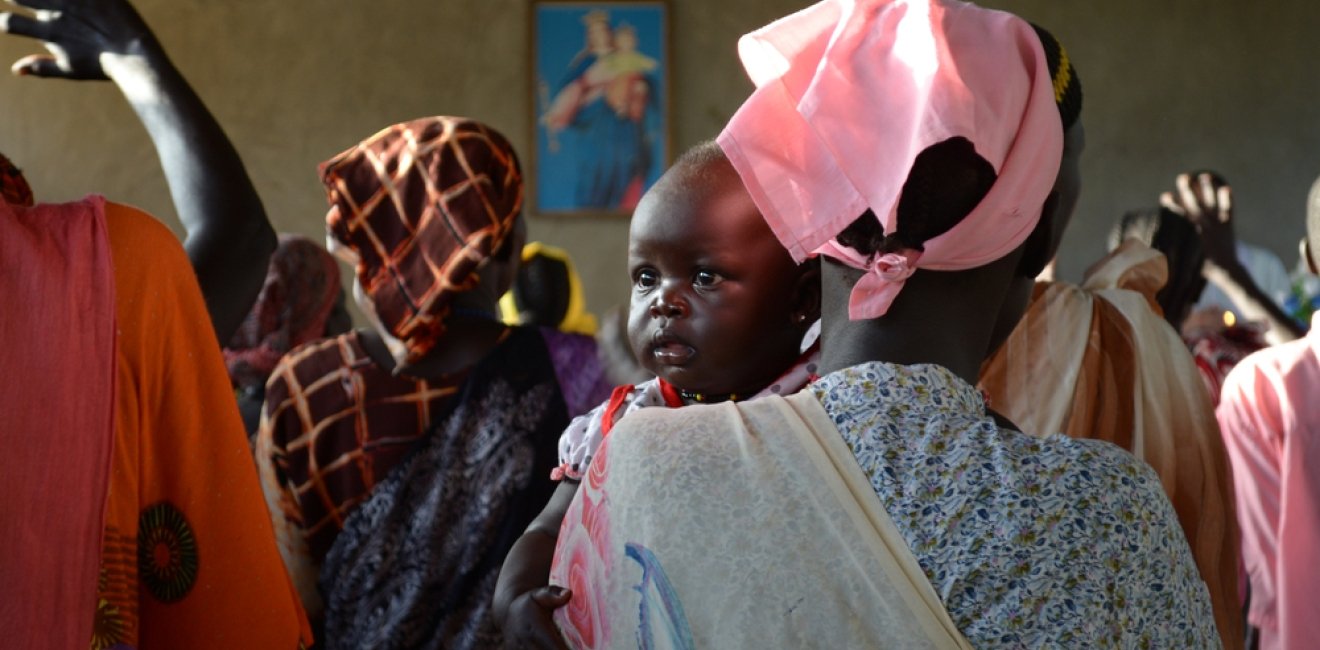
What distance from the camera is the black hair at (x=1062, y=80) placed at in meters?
1.53

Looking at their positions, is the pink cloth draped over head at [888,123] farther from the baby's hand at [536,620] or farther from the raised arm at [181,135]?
the raised arm at [181,135]

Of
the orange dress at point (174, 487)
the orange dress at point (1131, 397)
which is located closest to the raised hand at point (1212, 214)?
the orange dress at point (1131, 397)

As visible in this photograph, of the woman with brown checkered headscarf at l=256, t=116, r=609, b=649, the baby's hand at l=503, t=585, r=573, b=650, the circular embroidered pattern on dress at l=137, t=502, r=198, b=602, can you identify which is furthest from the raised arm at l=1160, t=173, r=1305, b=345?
the circular embroidered pattern on dress at l=137, t=502, r=198, b=602

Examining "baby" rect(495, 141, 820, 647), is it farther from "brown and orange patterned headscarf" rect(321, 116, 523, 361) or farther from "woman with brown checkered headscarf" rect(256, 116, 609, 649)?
"brown and orange patterned headscarf" rect(321, 116, 523, 361)

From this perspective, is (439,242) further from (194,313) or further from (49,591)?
(49,591)

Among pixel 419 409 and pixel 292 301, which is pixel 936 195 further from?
pixel 292 301

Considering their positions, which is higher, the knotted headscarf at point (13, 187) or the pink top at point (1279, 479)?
the knotted headscarf at point (13, 187)

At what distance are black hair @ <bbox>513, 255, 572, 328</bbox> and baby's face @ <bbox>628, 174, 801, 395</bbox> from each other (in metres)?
3.96

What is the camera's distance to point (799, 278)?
5.98 feet

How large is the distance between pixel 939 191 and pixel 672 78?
7829 mm

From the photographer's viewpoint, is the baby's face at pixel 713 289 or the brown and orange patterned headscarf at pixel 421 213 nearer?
the baby's face at pixel 713 289

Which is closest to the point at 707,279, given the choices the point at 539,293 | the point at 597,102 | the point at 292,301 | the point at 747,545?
the point at 747,545

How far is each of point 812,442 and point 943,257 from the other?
0.23 metres

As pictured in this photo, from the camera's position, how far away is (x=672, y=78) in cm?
899
